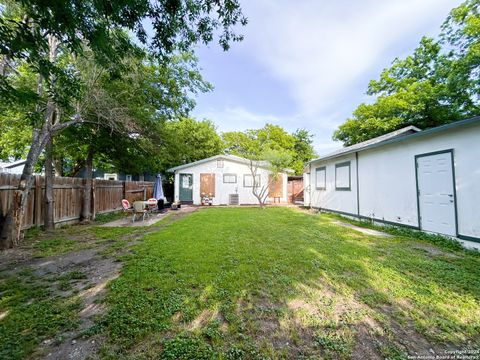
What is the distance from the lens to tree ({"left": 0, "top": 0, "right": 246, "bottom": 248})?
8.09 feet

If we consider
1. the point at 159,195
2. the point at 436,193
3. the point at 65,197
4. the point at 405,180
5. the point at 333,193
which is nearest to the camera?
the point at 436,193

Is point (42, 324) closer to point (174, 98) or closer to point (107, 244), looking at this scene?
point (107, 244)

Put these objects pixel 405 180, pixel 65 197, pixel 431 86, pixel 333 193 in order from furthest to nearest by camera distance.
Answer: pixel 431 86 → pixel 333 193 → pixel 65 197 → pixel 405 180

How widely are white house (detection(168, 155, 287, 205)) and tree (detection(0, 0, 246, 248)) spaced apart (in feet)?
34.1

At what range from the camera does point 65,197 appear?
298 inches

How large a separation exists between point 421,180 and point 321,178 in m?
5.94

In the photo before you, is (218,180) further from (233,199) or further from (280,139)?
(280,139)

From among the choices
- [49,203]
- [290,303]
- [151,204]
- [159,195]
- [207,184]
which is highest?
[207,184]

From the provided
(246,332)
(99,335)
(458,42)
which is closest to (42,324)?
(99,335)

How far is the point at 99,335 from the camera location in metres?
1.96

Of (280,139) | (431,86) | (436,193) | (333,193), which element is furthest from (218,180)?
(280,139)

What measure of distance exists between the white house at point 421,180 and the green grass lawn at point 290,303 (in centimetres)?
110

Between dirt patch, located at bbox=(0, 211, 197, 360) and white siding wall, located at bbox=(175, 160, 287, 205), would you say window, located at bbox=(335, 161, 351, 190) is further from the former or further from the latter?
dirt patch, located at bbox=(0, 211, 197, 360)

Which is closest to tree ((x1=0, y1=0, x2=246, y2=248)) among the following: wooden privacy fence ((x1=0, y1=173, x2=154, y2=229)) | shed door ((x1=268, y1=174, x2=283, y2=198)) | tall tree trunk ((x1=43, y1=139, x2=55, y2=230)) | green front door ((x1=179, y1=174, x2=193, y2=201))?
wooden privacy fence ((x1=0, y1=173, x2=154, y2=229))
